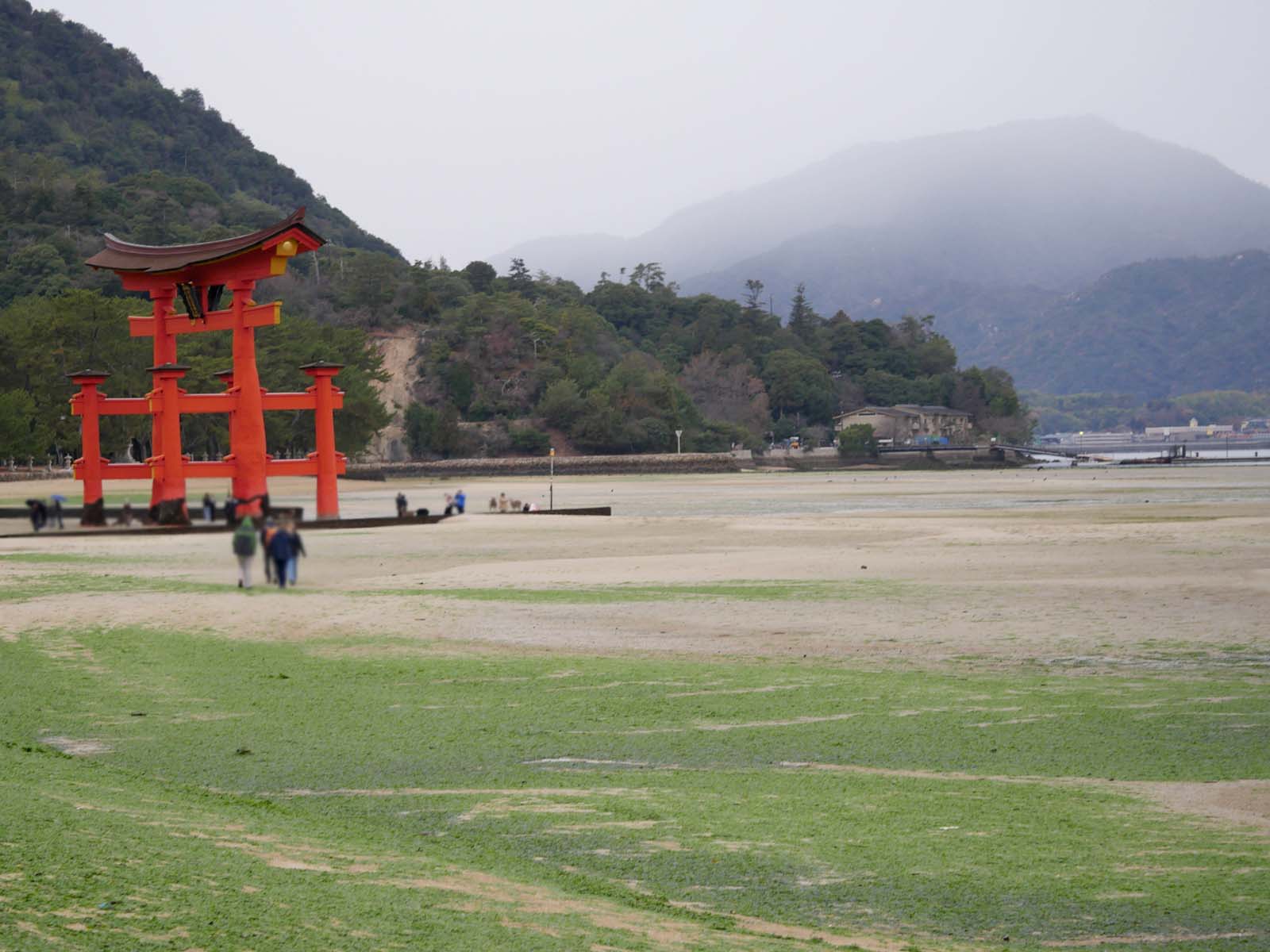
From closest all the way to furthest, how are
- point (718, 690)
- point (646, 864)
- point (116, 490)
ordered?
point (646, 864), point (718, 690), point (116, 490)

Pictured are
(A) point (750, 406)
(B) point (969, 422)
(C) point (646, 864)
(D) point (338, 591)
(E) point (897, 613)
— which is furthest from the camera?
(B) point (969, 422)

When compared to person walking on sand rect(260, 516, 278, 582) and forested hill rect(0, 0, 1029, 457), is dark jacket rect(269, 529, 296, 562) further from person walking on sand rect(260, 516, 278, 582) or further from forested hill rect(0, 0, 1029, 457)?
forested hill rect(0, 0, 1029, 457)

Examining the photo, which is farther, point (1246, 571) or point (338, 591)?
point (1246, 571)

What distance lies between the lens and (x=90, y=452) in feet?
114

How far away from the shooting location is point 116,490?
4519 centimetres

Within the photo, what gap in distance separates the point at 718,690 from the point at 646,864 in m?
5.12

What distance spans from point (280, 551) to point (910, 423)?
5094 inches

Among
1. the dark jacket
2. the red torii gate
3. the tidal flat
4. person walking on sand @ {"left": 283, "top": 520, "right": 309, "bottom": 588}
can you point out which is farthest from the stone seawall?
the tidal flat

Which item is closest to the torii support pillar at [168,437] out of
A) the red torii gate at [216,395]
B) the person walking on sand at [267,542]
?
the red torii gate at [216,395]

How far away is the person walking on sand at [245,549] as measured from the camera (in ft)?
62.6

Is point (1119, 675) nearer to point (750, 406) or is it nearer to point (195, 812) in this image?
point (195, 812)

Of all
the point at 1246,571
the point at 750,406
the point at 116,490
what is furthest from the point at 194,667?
the point at 750,406

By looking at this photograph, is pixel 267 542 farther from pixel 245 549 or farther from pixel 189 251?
pixel 189 251

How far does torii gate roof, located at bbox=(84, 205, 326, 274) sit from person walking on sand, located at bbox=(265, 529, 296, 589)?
568 inches
